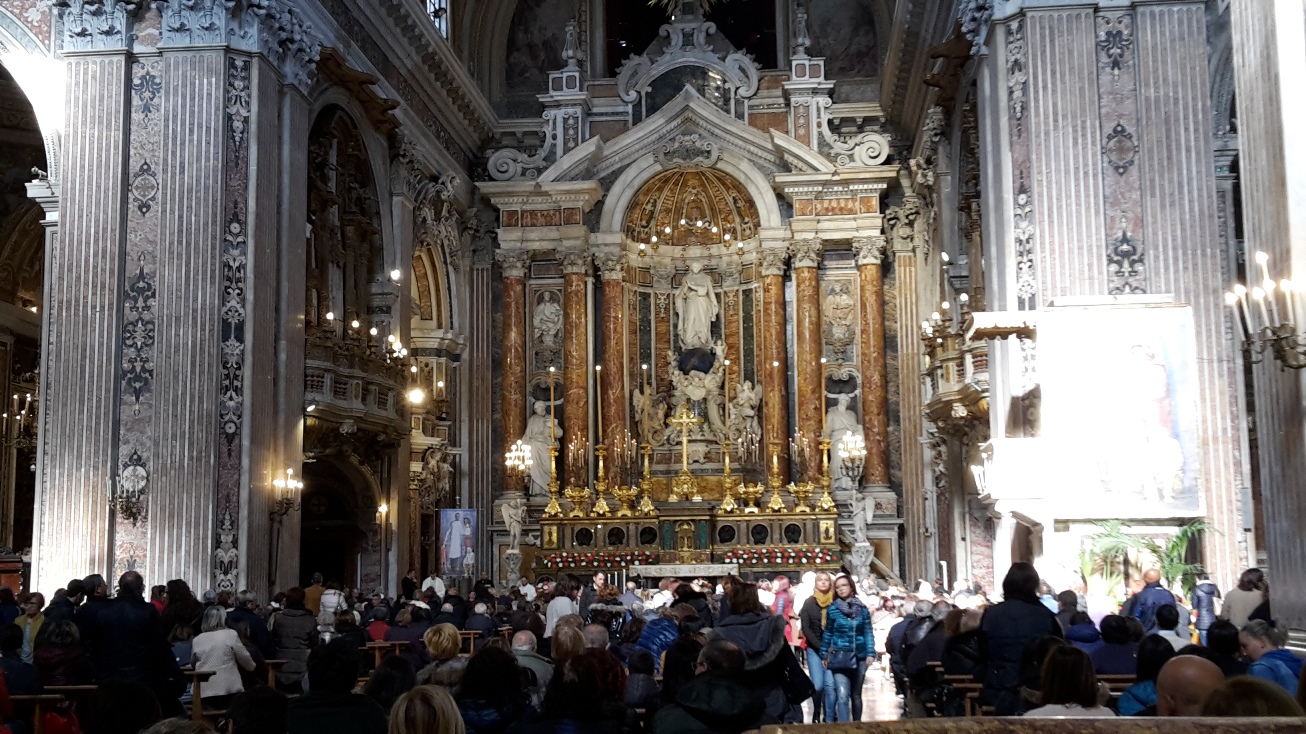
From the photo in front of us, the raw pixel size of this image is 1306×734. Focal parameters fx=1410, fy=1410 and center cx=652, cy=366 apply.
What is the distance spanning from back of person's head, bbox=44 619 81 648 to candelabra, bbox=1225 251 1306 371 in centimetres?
710

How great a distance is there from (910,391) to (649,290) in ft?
19.3

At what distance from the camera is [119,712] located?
5012mm

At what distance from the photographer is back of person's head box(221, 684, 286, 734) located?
5203 millimetres

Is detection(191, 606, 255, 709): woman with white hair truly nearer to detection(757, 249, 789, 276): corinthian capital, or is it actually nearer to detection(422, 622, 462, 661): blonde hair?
detection(422, 622, 462, 661): blonde hair

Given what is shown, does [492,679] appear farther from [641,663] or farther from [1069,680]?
[1069,680]

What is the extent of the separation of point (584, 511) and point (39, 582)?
36.4ft

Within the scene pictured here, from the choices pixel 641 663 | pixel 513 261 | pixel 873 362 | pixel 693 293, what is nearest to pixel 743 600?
pixel 641 663

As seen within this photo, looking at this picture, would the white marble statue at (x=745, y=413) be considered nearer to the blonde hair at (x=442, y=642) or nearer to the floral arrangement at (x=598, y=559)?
the floral arrangement at (x=598, y=559)

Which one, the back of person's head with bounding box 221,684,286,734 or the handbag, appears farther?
the handbag

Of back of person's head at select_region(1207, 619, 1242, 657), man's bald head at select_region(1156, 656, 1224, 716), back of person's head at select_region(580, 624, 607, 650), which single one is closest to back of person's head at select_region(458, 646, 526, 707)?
back of person's head at select_region(580, 624, 607, 650)

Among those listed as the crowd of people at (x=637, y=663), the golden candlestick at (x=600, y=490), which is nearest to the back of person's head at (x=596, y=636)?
the crowd of people at (x=637, y=663)

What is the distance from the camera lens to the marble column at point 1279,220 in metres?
8.50

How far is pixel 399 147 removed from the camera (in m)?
23.5

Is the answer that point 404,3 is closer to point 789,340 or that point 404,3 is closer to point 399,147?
point 399,147
